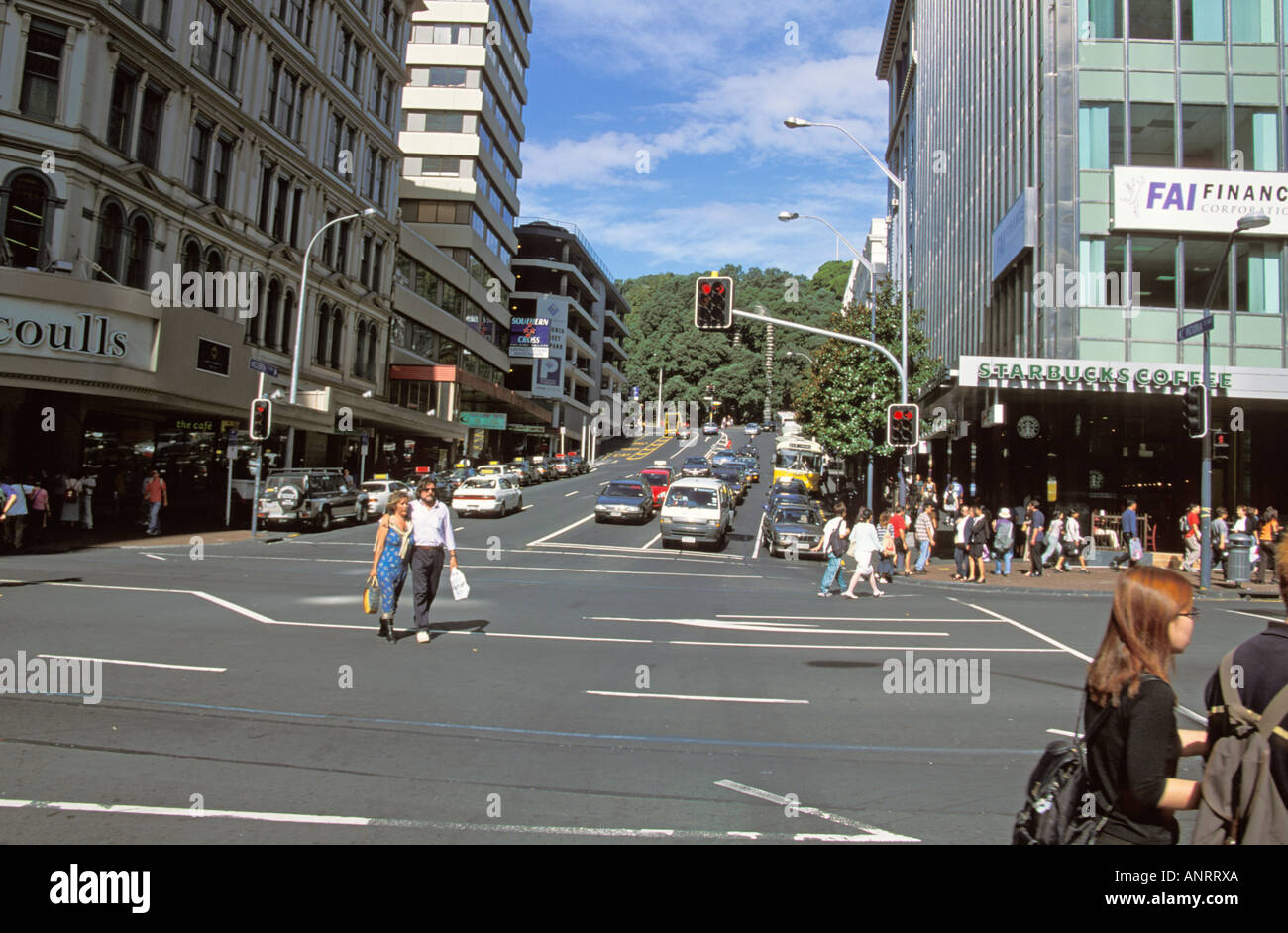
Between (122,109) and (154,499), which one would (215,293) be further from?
(154,499)

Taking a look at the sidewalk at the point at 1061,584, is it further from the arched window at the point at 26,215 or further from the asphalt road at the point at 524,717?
the arched window at the point at 26,215

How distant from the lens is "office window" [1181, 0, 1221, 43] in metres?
26.5

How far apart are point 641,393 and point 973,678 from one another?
111955 mm

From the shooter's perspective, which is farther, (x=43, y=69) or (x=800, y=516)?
(x=800, y=516)

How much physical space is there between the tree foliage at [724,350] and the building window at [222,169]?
79894 mm

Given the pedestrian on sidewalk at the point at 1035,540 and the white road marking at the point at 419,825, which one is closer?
the white road marking at the point at 419,825

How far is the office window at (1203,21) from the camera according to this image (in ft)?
87.1

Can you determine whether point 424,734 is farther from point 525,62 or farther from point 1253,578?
point 525,62

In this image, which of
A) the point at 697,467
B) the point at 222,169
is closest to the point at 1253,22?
the point at 222,169

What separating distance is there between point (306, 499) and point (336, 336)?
18502 mm

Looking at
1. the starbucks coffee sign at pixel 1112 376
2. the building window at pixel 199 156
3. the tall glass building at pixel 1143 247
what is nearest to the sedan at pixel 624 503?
the tall glass building at pixel 1143 247

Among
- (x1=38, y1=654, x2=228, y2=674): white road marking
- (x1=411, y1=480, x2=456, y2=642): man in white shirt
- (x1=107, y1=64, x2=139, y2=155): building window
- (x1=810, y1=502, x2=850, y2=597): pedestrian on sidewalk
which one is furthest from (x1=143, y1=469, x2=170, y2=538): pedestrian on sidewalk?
(x1=810, y1=502, x2=850, y2=597): pedestrian on sidewalk

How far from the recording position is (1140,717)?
9.40ft

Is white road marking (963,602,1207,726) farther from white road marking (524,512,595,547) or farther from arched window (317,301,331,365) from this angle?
arched window (317,301,331,365)
